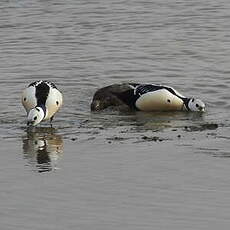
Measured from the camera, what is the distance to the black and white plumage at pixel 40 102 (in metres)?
11.7

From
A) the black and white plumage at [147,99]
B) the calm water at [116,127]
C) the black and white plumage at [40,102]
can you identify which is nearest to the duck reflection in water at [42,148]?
the calm water at [116,127]

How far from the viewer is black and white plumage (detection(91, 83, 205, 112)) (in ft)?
42.6

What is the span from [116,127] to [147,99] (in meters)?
1.35

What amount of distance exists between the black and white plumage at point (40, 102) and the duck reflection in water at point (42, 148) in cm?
17

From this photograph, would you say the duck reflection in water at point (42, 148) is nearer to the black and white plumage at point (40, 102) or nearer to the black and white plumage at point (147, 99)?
the black and white plumage at point (40, 102)

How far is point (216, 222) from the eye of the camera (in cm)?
736

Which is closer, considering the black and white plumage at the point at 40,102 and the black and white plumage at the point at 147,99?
the black and white plumage at the point at 40,102

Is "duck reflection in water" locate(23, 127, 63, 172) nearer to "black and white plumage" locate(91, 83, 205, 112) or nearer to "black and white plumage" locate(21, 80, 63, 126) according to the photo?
"black and white plumage" locate(21, 80, 63, 126)

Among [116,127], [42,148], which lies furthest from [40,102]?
[42,148]

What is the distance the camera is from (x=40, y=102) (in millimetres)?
12070

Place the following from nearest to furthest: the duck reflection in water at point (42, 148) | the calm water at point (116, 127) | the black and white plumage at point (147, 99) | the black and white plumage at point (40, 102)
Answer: the calm water at point (116, 127), the duck reflection in water at point (42, 148), the black and white plumage at point (40, 102), the black and white plumage at point (147, 99)

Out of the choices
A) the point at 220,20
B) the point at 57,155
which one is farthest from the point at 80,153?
the point at 220,20

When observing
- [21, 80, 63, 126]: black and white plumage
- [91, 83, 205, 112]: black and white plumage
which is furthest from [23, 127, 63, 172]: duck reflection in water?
[91, 83, 205, 112]: black and white plumage

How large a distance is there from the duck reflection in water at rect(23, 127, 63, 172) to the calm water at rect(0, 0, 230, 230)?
14 millimetres
